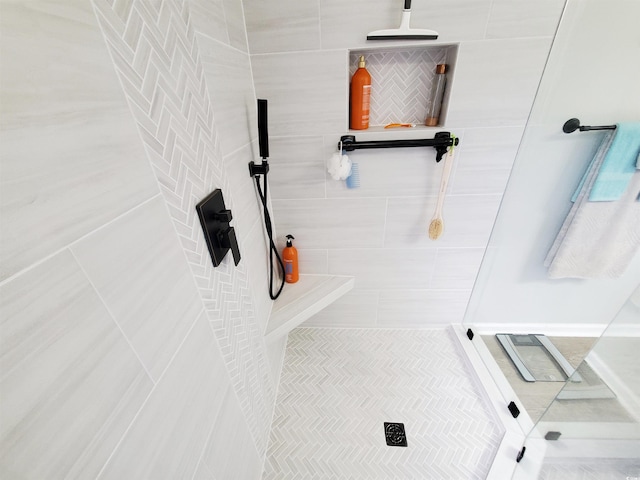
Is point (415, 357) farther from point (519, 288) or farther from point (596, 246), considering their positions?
point (596, 246)

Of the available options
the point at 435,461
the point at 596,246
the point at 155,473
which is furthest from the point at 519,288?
the point at 155,473

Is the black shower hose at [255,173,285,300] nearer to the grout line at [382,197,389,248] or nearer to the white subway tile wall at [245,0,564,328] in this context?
the white subway tile wall at [245,0,564,328]

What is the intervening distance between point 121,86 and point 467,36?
3.88ft

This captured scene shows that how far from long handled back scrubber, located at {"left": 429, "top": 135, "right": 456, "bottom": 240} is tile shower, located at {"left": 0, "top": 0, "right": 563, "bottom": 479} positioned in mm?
50

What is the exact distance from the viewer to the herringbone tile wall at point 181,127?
18.2 inches

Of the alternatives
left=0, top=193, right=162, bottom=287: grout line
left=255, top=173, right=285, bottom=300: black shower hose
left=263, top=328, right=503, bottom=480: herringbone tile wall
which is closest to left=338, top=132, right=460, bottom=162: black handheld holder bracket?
left=255, top=173, right=285, bottom=300: black shower hose

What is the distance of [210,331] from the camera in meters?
0.69

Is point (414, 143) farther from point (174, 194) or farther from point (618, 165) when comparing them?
point (174, 194)

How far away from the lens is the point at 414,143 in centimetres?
116

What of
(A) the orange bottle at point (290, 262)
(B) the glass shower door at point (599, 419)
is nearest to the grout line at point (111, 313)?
(A) the orange bottle at point (290, 262)

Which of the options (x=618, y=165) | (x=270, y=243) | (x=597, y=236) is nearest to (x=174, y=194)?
(x=270, y=243)

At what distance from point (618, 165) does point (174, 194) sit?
168 cm

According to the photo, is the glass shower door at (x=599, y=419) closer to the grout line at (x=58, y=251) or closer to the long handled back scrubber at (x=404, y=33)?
the long handled back scrubber at (x=404, y=33)

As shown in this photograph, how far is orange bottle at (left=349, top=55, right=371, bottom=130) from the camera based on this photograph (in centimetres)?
110
